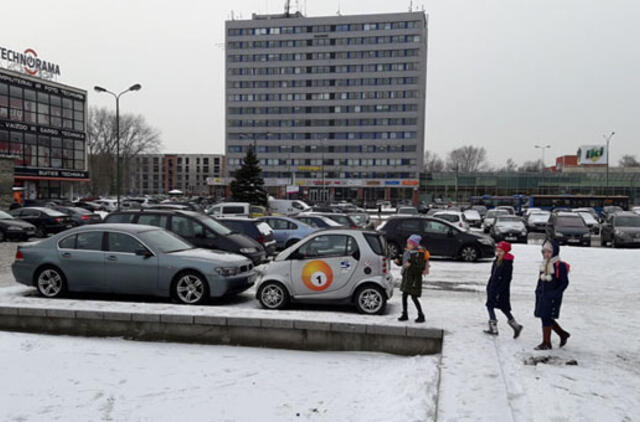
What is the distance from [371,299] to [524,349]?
275 cm

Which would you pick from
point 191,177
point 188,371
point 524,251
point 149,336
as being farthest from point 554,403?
point 191,177

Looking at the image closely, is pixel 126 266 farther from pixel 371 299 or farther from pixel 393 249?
pixel 393 249

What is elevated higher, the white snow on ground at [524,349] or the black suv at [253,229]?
the black suv at [253,229]

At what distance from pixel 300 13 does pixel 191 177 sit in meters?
81.0

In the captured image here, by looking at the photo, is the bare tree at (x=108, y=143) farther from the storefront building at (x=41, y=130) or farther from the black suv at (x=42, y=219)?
the black suv at (x=42, y=219)

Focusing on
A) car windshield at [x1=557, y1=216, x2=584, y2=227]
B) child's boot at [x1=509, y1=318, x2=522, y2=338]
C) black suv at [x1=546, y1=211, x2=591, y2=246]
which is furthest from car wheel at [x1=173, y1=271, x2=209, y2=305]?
car windshield at [x1=557, y1=216, x2=584, y2=227]

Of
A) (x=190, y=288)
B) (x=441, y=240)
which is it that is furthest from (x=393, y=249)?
(x=190, y=288)

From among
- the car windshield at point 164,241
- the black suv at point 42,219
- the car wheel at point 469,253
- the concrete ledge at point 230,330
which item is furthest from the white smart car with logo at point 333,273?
the black suv at point 42,219

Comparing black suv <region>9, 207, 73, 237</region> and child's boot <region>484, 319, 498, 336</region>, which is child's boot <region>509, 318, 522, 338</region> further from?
black suv <region>9, 207, 73, 237</region>

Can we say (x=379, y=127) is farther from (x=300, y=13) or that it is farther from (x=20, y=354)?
(x=20, y=354)

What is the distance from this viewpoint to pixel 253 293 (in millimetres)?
10703

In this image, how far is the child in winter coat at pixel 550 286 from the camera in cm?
641

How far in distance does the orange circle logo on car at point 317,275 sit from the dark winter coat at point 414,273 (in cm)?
160

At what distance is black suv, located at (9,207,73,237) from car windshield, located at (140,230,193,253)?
54.5 ft
